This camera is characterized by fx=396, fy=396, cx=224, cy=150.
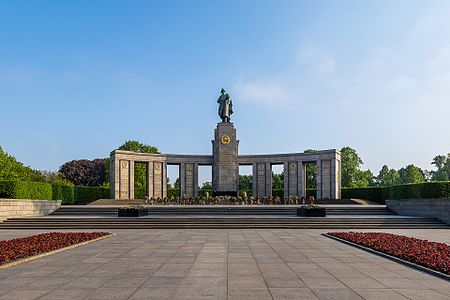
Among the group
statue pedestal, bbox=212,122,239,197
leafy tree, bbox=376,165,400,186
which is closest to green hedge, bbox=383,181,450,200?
statue pedestal, bbox=212,122,239,197

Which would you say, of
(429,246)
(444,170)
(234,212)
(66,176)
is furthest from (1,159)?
(444,170)

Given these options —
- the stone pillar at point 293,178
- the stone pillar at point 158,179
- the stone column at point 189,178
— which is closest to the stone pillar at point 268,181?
the stone pillar at point 293,178

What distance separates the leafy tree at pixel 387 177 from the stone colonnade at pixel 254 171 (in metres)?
83.8

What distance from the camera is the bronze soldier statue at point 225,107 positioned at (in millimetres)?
64125

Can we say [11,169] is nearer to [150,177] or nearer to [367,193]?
[150,177]

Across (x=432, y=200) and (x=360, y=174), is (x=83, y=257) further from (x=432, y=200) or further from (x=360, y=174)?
(x=360, y=174)

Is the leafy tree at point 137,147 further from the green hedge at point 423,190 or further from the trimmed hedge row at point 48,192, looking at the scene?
the green hedge at point 423,190

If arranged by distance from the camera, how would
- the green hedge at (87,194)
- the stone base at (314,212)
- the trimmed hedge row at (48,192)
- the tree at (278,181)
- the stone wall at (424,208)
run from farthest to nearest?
1. the tree at (278,181)
2. the green hedge at (87,194)
3. the trimmed hedge row at (48,192)
4. the stone base at (314,212)
5. the stone wall at (424,208)

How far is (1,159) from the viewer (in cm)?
6444

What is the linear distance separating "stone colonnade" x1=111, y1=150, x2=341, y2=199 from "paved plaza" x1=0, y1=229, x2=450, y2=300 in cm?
4320

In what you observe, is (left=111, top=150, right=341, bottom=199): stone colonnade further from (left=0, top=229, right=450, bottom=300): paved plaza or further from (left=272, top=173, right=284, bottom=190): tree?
(left=0, top=229, right=450, bottom=300): paved plaza

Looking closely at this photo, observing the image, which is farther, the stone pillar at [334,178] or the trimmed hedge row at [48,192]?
the stone pillar at [334,178]

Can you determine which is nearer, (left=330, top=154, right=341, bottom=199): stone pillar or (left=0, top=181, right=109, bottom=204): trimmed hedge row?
(left=0, top=181, right=109, bottom=204): trimmed hedge row

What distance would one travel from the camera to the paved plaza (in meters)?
9.67
